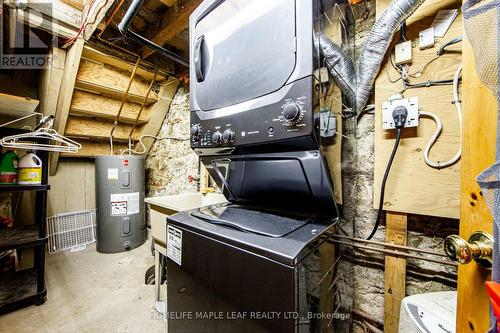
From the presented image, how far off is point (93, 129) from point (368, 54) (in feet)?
9.69

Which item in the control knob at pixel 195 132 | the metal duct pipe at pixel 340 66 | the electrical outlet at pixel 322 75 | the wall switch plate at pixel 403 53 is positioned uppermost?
the wall switch plate at pixel 403 53

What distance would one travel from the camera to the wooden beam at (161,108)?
97.9 inches

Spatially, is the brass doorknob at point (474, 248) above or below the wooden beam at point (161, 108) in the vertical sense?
below

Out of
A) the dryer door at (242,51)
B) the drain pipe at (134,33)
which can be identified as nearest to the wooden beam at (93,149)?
the drain pipe at (134,33)

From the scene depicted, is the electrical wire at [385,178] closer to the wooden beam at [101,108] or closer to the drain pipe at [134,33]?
the drain pipe at [134,33]

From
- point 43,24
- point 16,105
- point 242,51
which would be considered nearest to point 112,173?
point 16,105

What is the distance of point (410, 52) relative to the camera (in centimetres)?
86

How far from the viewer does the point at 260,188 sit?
951mm

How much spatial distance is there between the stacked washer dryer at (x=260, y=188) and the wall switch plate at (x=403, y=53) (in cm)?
49

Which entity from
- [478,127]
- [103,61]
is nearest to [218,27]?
[478,127]

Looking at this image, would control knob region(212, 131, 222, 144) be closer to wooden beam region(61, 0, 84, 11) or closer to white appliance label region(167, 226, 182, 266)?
white appliance label region(167, 226, 182, 266)

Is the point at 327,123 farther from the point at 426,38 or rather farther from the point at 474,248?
the point at 426,38

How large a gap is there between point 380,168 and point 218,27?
0.99 metres

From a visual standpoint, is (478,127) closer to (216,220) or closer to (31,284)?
(216,220)
